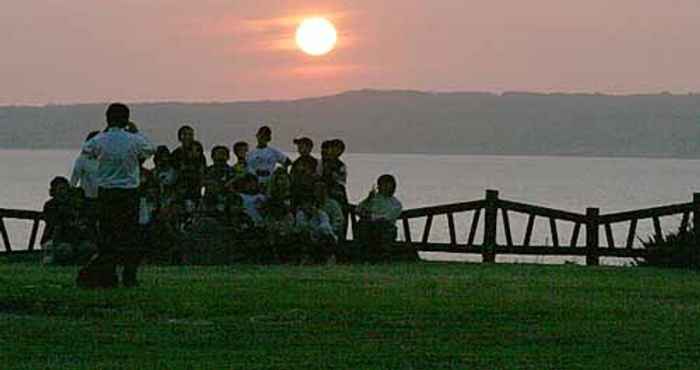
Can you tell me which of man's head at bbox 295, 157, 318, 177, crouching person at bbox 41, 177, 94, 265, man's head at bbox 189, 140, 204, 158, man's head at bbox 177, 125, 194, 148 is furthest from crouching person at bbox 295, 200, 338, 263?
crouching person at bbox 41, 177, 94, 265

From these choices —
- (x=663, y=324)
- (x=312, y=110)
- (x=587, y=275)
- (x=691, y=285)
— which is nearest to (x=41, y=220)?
(x=587, y=275)

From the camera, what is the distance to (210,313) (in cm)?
1956

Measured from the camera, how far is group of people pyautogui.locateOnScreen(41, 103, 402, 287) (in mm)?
27562

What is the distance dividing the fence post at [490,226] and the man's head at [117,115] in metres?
11.3

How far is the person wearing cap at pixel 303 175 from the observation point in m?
28.7

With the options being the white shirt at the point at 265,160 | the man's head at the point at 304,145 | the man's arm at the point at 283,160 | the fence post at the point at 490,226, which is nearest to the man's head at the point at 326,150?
the man's head at the point at 304,145

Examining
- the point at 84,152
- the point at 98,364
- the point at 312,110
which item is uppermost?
the point at 312,110

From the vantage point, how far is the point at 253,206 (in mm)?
28844

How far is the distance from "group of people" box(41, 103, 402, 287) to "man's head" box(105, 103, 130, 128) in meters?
4.08

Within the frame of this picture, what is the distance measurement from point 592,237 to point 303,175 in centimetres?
476

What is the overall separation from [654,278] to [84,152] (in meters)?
7.07

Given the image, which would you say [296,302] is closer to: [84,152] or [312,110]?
[84,152]

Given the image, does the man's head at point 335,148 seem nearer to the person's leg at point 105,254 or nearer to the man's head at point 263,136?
the man's head at point 263,136

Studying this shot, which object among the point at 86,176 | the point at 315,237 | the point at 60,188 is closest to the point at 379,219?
the point at 315,237
